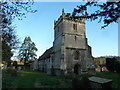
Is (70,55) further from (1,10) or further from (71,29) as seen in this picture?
(1,10)

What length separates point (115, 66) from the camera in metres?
32.6

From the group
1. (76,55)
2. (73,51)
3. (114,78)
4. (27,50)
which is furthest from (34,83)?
(27,50)

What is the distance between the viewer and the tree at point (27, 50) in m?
55.9

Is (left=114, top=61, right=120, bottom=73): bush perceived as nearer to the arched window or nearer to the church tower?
the church tower

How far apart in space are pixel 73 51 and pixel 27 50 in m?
35.8

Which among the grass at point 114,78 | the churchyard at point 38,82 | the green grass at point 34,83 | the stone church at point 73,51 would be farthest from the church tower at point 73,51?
the green grass at point 34,83

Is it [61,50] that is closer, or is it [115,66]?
[61,50]

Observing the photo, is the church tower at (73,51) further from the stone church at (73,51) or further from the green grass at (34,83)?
the green grass at (34,83)

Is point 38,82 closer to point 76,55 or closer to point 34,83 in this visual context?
point 34,83

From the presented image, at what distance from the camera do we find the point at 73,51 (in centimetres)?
2652

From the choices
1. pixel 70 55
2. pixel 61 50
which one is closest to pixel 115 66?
pixel 70 55

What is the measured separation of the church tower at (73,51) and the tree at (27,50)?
3268 centimetres

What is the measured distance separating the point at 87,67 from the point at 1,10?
24035 millimetres

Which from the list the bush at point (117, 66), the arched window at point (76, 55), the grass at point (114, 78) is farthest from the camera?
the bush at point (117, 66)
